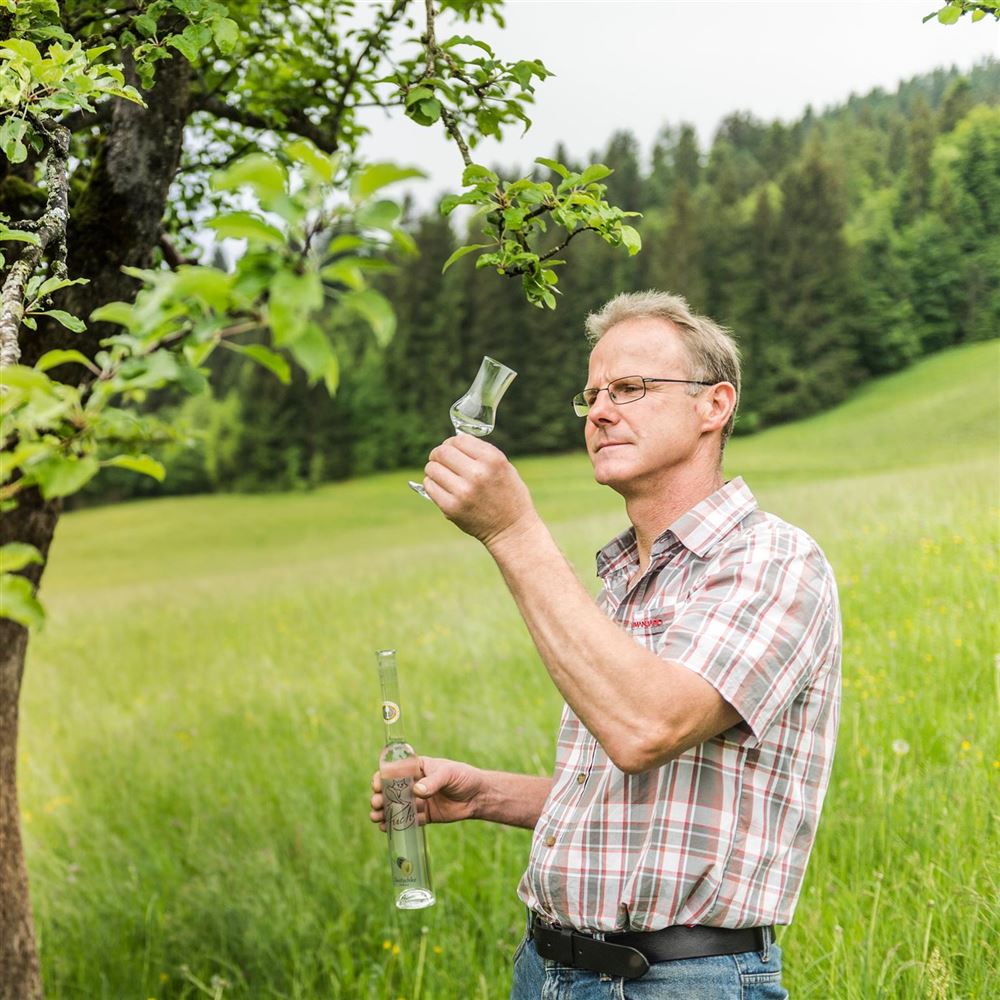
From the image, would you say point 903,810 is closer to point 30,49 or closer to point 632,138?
point 30,49

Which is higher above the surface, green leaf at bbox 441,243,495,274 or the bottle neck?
green leaf at bbox 441,243,495,274

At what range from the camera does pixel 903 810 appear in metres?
3.66

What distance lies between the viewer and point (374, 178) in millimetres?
916

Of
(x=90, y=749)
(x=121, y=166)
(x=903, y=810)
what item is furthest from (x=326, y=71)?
(x=90, y=749)

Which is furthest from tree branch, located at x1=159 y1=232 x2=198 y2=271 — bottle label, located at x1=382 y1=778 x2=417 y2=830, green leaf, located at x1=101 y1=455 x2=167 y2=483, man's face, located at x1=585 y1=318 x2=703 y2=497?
green leaf, located at x1=101 y1=455 x2=167 y2=483

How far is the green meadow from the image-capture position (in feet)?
11.0

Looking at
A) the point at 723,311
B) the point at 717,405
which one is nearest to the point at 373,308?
the point at 717,405

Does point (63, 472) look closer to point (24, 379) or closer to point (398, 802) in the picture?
point (24, 379)

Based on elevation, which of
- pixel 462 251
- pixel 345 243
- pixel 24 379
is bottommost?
pixel 24 379

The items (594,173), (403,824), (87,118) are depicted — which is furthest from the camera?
(87,118)

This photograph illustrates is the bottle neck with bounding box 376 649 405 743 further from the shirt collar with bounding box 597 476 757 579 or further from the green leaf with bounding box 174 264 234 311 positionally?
the green leaf with bounding box 174 264 234 311

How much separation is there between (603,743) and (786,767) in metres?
0.48

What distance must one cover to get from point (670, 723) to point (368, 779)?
13.0 ft

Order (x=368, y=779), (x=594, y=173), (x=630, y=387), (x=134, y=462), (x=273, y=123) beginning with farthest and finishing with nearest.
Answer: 1. (x=368, y=779)
2. (x=273, y=123)
3. (x=630, y=387)
4. (x=594, y=173)
5. (x=134, y=462)
